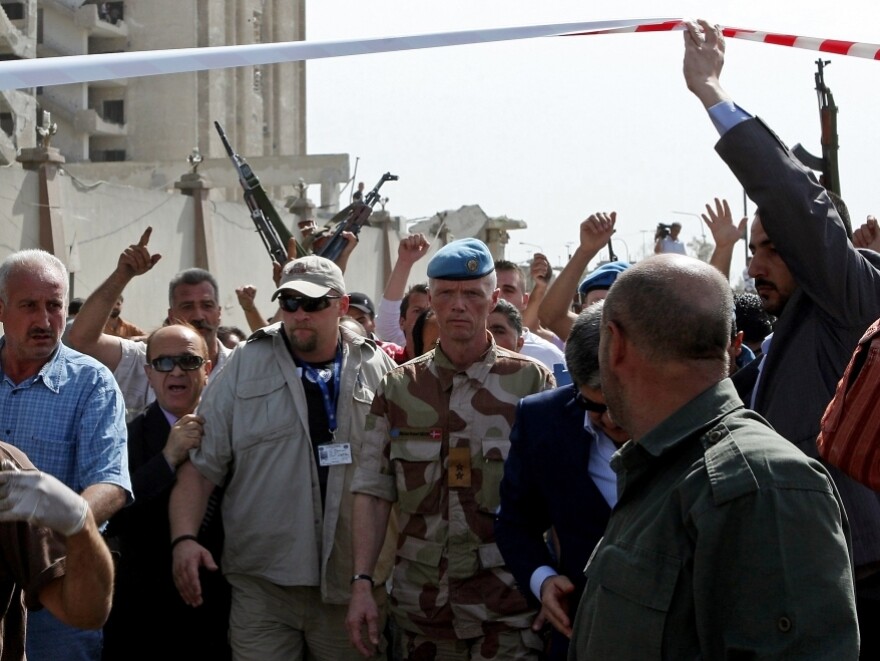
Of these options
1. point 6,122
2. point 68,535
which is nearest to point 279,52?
point 68,535

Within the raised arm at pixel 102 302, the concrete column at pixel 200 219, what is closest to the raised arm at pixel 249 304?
the raised arm at pixel 102 302

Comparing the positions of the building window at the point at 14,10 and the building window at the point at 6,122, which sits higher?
the building window at the point at 14,10

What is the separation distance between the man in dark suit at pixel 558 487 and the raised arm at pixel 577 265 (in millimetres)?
2160

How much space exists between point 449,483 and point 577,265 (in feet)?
6.42

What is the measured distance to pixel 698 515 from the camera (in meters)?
2.18

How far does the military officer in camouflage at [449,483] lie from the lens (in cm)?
446

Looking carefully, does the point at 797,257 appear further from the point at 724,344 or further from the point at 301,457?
the point at 301,457

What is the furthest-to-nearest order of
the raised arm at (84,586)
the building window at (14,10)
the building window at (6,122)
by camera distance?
the building window at (14,10), the building window at (6,122), the raised arm at (84,586)

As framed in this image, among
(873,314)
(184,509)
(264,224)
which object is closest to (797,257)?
(873,314)

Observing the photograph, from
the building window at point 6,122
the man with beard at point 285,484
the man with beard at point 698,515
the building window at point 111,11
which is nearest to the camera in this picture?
the man with beard at point 698,515

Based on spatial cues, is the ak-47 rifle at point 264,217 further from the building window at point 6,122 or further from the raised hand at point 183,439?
the building window at point 6,122

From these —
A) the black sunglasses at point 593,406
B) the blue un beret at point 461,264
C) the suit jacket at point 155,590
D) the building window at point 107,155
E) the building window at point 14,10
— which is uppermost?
the building window at point 14,10

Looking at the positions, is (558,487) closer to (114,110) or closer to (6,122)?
(6,122)

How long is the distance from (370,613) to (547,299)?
2.45m
